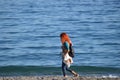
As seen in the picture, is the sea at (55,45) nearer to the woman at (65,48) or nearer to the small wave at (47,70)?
→ the small wave at (47,70)

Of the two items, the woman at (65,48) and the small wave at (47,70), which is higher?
the woman at (65,48)

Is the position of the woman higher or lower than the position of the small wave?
higher

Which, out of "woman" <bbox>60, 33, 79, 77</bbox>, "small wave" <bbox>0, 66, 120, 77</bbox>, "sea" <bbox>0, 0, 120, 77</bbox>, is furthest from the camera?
"sea" <bbox>0, 0, 120, 77</bbox>

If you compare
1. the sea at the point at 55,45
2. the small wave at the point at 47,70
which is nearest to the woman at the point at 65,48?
the sea at the point at 55,45

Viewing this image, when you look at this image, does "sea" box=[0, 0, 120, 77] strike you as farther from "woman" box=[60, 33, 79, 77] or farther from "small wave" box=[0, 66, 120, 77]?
"woman" box=[60, 33, 79, 77]

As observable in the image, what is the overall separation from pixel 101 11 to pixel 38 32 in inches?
1096

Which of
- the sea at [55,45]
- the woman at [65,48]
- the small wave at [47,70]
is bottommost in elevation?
the sea at [55,45]

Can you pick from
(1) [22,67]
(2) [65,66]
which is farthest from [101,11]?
(2) [65,66]

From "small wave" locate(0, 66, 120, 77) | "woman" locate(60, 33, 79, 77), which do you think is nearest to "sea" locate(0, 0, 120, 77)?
"small wave" locate(0, 66, 120, 77)

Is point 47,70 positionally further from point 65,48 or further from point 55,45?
point 55,45

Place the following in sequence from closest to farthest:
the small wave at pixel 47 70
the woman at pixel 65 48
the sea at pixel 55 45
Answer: the woman at pixel 65 48 → the small wave at pixel 47 70 → the sea at pixel 55 45

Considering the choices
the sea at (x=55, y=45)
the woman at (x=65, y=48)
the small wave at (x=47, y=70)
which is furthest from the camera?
the sea at (x=55, y=45)

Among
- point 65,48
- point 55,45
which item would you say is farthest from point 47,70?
point 55,45

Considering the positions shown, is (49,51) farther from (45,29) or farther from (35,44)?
(45,29)
